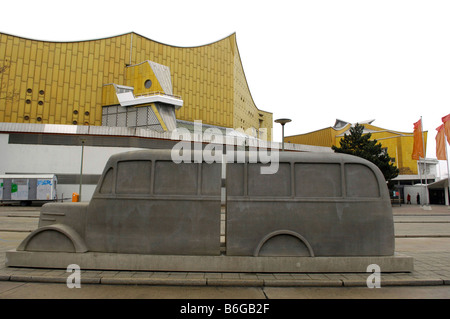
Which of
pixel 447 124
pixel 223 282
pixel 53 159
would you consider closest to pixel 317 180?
pixel 223 282

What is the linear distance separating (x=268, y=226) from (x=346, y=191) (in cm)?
176

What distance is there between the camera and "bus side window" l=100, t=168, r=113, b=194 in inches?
241

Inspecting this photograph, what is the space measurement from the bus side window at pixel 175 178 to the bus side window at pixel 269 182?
1.15 metres

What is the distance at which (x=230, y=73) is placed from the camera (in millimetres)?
60156

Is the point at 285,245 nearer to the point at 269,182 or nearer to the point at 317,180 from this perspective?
the point at 269,182

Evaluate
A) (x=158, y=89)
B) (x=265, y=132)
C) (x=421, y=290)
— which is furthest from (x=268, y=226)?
(x=265, y=132)

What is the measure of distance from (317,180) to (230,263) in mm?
2423

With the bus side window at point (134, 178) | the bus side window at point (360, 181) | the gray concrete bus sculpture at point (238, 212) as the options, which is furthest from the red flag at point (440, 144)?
the bus side window at point (134, 178)

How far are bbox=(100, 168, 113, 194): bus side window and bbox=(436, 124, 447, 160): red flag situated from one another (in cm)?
3910

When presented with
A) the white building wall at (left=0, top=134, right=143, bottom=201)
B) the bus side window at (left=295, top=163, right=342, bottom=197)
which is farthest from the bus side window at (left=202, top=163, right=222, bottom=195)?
the white building wall at (left=0, top=134, right=143, bottom=201)

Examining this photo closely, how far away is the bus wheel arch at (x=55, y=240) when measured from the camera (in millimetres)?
5949

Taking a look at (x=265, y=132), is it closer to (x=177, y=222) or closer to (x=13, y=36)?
(x=13, y=36)
